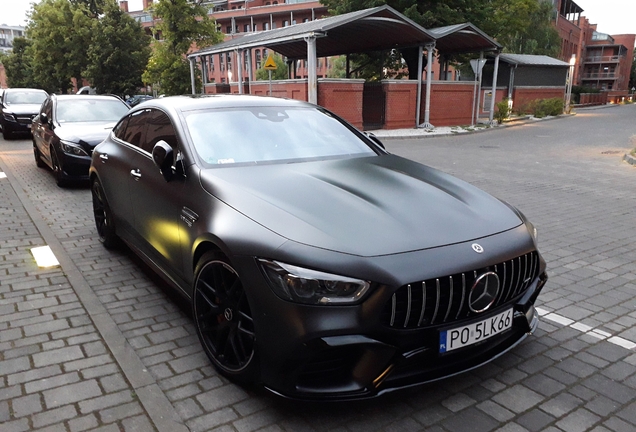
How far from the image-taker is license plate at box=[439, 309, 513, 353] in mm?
2539

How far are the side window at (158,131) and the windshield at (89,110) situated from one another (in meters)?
6.02

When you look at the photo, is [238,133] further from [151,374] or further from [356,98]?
[356,98]

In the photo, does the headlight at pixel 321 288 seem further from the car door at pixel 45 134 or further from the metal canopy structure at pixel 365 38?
the metal canopy structure at pixel 365 38

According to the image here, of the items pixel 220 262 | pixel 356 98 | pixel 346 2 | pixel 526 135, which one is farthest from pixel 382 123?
pixel 220 262

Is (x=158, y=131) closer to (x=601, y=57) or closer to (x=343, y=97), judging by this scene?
(x=343, y=97)

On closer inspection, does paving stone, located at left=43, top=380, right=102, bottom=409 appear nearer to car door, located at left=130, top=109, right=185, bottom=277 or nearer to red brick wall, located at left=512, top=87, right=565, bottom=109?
car door, located at left=130, top=109, right=185, bottom=277

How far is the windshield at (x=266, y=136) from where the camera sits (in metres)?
3.67

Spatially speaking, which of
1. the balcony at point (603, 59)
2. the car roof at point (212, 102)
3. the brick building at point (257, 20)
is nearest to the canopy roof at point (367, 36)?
the car roof at point (212, 102)

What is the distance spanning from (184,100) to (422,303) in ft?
9.05

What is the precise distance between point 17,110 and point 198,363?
17.4 m

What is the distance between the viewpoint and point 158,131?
4.14 meters

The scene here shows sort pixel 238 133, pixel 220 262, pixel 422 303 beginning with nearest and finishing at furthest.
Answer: pixel 422 303 < pixel 220 262 < pixel 238 133

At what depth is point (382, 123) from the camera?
76.7 feet

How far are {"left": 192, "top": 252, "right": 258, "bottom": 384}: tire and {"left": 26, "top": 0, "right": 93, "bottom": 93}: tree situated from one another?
47.2m
